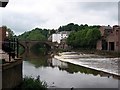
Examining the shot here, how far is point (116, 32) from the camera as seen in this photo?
8375 cm

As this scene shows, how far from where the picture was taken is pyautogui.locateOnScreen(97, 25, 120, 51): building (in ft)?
272

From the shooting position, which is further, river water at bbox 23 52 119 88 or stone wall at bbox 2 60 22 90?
river water at bbox 23 52 119 88

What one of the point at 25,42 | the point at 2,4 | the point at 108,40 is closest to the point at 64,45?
the point at 25,42

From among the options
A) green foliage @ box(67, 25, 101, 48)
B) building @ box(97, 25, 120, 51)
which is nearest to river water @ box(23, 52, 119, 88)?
building @ box(97, 25, 120, 51)

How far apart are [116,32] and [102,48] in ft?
41.1

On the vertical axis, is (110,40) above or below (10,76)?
above

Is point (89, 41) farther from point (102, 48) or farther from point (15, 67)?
point (15, 67)

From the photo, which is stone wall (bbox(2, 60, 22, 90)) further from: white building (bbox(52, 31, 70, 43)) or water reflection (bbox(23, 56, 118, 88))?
white building (bbox(52, 31, 70, 43))

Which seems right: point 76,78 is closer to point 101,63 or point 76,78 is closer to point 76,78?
point 76,78

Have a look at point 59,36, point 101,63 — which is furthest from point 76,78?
point 59,36

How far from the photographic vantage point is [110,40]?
88812 millimetres

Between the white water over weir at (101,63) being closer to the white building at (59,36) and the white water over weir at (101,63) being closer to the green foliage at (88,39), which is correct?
the green foliage at (88,39)

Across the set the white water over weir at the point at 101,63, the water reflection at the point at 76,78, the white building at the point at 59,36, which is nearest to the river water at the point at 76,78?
the water reflection at the point at 76,78

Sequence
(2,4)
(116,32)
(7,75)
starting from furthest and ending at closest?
(116,32) < (7,75) < (2,4)
